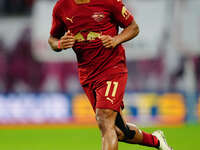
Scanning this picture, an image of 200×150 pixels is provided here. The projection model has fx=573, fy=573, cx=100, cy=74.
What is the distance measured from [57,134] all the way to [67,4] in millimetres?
5608

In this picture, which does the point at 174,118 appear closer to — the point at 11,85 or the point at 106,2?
the point at 11,85

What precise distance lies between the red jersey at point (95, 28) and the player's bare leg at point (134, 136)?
528 mm

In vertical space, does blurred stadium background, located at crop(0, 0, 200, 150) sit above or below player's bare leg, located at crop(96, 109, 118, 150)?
below

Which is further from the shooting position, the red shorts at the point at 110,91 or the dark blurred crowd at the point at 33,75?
the dark blurred crowd at the point at 33,75

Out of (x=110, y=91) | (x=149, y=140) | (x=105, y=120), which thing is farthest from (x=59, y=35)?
(x=149, y=140)

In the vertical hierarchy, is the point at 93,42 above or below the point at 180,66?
above

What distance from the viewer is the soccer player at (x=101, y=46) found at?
5824 millimetres

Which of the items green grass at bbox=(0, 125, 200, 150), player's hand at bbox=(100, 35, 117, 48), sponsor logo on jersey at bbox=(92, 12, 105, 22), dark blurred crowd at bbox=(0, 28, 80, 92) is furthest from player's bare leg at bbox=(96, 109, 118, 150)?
dark blurred crowd at bbox=(0, 28, 80, 92)

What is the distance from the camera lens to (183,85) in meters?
14.2

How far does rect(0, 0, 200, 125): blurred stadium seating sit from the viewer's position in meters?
13.3

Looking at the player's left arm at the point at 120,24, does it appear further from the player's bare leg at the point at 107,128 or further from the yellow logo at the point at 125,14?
the player's bare leg at the point at 107,128

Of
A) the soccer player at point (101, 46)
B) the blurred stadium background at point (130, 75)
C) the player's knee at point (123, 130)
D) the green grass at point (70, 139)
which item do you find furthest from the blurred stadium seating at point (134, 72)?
the soccer player at point (101, 46)

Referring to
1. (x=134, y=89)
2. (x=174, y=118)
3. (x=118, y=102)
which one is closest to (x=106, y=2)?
(x=118, y=102)

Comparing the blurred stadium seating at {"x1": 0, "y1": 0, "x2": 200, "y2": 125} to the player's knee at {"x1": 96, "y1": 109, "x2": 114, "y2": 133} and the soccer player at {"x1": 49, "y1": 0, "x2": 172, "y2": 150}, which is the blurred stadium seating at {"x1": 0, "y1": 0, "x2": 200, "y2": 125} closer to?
the soccer player at {"x1": 49, "y1": 0, "x2": 172, "y2": 150}
